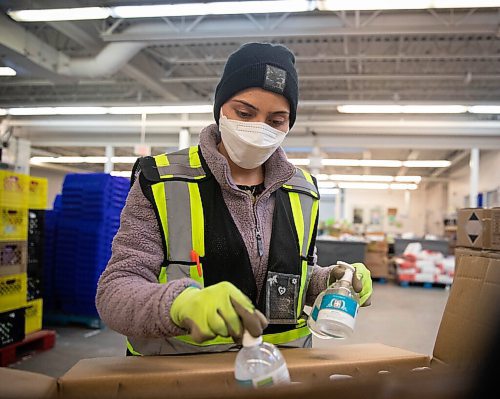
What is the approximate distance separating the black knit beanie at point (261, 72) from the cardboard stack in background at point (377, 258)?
9.58 meters

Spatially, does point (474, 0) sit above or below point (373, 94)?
below

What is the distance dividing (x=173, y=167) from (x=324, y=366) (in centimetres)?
58

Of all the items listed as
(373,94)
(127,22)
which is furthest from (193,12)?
(373,94)

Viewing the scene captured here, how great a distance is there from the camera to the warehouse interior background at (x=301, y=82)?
5.63m

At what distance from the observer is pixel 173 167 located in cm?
116

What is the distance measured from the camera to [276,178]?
4.11 ft

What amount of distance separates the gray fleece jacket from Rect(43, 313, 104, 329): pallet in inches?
173

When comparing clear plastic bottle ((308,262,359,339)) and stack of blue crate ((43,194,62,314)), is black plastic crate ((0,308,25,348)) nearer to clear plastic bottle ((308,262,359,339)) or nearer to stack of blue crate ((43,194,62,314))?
stack of blue crate ((43,194,62,314))

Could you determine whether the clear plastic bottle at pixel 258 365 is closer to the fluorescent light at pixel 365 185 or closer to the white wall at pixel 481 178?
the white wall at pixel 481 178

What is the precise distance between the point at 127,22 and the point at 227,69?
6010 mm

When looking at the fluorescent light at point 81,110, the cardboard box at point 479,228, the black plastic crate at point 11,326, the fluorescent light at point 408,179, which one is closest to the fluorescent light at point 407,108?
the fluorescent light at point 81,110

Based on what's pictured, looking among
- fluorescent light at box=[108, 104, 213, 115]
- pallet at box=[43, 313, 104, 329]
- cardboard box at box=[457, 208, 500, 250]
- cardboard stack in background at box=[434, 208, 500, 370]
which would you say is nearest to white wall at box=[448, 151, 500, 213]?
fluorescent light at box=[108, 104, 213, 115]

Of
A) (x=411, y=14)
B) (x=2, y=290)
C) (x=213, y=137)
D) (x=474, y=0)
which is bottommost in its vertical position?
(x=2, y=290)

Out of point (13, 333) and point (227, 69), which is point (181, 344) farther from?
point (13, 333)
